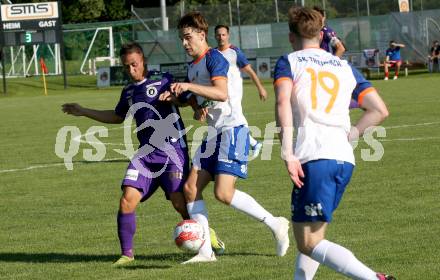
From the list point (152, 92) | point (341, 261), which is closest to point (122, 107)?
point (152, 92)

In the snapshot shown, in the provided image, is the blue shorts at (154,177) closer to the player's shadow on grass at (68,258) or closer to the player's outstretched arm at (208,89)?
the player's shadow on grass at (68,258)

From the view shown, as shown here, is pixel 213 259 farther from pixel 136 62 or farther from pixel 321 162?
pixel 321 162

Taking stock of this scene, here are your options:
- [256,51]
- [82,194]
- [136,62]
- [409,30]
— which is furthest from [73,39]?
[136,62]

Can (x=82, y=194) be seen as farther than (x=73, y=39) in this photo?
No

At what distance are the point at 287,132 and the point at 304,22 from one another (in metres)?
0.68

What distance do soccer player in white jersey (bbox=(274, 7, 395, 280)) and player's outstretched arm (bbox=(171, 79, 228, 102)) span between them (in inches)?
65.5

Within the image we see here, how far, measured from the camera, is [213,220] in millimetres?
11102

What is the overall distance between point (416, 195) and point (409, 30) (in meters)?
38.8

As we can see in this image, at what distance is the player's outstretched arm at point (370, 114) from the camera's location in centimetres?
671

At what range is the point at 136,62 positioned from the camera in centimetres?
902

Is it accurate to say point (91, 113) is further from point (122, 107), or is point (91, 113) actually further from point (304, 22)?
point (304, 22)

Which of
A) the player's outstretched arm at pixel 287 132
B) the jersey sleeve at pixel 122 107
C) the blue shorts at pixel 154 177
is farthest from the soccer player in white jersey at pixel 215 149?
the player's outstretched arm at pixel 287 132

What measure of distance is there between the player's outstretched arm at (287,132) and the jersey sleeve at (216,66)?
2370mm

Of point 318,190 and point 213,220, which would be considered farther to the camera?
point 213,220
